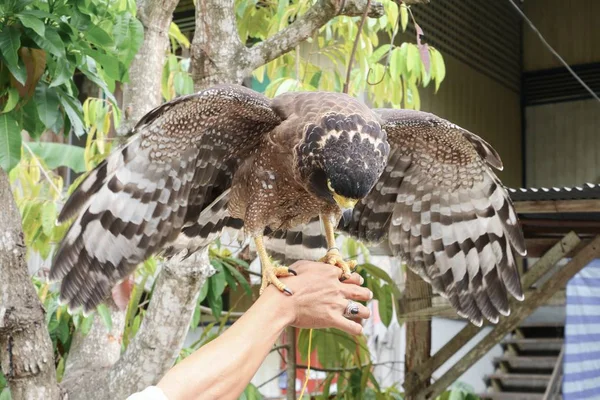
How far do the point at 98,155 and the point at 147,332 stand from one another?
53.0 inches

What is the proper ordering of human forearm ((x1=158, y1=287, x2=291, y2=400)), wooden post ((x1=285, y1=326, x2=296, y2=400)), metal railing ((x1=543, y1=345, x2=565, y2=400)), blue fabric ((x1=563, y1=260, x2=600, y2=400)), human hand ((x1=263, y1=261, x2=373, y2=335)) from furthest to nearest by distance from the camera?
metal railing ((x1=543, y1=345, x2=565, y2=400)), wooden post ((x1=285, y1=326, x2=296, y2=400)), blue fabric ((x1=563, y1=260, x2=600, y2=400)), human hand ((x1=263, y1=261, x2=373, y2=335)), human forearm ((x1=158, y1=287, x2=291, y2=400))

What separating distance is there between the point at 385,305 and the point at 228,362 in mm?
2782

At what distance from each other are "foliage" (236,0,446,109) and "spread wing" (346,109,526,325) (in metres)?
0.78

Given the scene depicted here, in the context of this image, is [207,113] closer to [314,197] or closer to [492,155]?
[314,197]

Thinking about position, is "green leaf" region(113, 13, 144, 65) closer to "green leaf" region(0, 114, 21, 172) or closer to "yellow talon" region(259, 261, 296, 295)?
"green leaf" region(0, 114, 21, 172)

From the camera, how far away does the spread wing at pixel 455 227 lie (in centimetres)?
276

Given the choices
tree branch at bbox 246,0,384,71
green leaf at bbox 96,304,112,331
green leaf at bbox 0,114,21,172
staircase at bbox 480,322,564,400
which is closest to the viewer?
green leaf at bbox 0,114,21,172

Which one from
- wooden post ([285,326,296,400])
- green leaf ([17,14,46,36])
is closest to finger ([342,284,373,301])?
green leaf ([17,14,46,36])

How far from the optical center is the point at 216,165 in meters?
2.62

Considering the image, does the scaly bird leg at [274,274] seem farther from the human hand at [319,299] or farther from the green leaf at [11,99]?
the green leaf at [11,99]

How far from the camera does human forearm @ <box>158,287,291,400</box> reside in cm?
165

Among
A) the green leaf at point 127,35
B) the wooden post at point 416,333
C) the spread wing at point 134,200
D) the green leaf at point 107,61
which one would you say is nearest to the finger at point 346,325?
the spread wing at point 134,200

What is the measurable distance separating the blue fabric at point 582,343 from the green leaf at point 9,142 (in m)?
2.67

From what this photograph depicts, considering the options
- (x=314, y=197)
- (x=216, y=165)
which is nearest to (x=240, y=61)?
(x=216, y=165)
